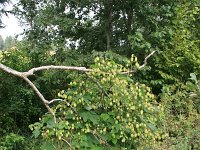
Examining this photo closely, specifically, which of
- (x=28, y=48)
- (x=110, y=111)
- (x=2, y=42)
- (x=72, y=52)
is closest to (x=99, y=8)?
(x=72, y=52)

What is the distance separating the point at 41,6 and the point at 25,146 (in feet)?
9.07

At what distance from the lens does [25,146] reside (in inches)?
283

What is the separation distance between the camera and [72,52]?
761cm

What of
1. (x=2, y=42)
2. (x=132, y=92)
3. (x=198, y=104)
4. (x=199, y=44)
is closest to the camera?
(x=132, y=92)

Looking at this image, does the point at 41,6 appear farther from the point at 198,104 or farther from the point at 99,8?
the point at 198,104

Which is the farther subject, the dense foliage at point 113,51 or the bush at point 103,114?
the dense foliage at point 113,51

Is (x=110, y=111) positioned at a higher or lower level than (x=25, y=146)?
higher

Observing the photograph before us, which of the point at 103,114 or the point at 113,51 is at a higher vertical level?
the point at 113,51

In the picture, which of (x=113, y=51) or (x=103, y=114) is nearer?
(x=103, y=114)

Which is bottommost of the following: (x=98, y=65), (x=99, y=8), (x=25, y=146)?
(x=25, y=146)

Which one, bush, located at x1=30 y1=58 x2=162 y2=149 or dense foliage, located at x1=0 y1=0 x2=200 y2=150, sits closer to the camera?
bush, located at x1=30 y1=58 x2=162 y2=149

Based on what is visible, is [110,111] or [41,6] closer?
[110,111]

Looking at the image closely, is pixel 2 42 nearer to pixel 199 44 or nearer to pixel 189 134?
pixel 199 44

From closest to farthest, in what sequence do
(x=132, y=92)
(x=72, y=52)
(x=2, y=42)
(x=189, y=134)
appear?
(x=132, y=92)
(x=189, y=134)
(x=72, y=52)
(x=2, y=42)
